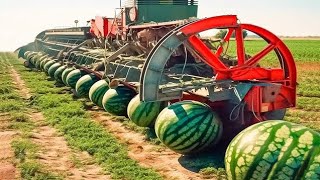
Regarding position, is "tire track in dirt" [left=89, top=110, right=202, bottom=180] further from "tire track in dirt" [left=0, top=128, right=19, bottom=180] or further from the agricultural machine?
"tire track in dirt" [left=0, top=128, right=19, bottom=180]

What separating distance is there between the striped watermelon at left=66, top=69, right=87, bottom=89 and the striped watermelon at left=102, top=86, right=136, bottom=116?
5.44 m

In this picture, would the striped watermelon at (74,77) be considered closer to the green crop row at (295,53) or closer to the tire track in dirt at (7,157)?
the tire track in dirt at (7,157)

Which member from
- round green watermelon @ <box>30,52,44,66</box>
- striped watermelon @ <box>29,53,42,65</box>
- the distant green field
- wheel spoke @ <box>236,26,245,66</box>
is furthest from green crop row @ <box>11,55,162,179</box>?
the distant green field

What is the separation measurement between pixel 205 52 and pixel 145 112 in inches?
79.7

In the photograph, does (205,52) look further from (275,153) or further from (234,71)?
(275,153)

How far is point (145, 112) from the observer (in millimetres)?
9125

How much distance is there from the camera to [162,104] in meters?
9.34

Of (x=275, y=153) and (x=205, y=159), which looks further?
(x=205, y=159)

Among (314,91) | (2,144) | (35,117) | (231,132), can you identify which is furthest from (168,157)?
(314,91)

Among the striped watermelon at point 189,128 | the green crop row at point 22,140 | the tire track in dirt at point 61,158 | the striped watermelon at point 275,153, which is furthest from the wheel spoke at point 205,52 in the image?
the green crop row at point 22,140

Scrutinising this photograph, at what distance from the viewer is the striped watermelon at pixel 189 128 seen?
23.6 ft

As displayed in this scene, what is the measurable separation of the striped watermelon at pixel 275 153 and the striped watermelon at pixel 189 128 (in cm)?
164

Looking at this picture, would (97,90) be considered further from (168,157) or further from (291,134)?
(291,134)

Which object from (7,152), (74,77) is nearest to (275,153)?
(7,152)
